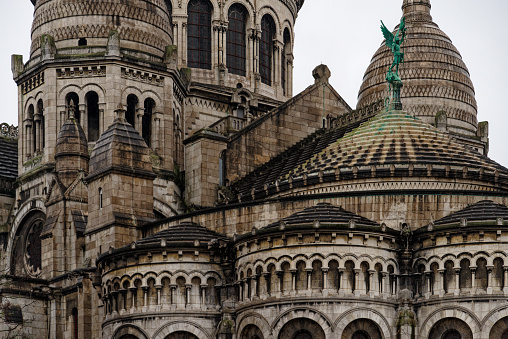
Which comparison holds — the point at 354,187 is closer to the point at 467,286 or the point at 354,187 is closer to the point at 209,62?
the point at 467,286

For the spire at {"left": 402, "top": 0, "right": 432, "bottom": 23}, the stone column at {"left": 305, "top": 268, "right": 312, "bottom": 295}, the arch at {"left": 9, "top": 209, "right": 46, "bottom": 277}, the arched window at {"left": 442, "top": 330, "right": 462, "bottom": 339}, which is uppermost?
the spire at {"left": 402, "top": 0, "right": 432, "bottom": 23}

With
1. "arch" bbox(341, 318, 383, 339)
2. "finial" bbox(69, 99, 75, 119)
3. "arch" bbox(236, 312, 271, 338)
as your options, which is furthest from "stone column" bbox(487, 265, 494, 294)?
"finial" bbox(69, 99, 75, 119)

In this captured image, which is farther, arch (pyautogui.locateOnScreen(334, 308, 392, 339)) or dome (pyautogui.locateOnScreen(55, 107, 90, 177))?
dome (pyautogui.locateOnScreen(55, 107, 90, 177))

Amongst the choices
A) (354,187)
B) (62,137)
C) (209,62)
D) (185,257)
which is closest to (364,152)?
(354,187)

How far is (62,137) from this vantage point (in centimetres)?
6881

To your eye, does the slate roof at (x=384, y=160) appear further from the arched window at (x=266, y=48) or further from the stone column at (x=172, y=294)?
the arched window at (x=266, y=48)

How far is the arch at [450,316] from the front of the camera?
51.6 m

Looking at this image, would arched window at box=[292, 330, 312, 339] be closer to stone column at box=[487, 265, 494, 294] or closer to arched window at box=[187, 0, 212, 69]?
stone column at box=[487, 265, 494, 294]

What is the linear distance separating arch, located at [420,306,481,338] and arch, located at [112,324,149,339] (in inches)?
431

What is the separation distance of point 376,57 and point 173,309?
35.4 meters

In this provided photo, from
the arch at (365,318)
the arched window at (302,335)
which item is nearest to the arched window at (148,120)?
the arched window at (302,335)

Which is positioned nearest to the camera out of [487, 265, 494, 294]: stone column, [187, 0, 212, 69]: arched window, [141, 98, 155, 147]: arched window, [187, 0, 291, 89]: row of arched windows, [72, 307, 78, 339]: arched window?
[487, 265, 494, 294]: stone column

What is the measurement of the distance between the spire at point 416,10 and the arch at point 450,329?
37443 mm

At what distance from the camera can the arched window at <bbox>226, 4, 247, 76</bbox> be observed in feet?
276
